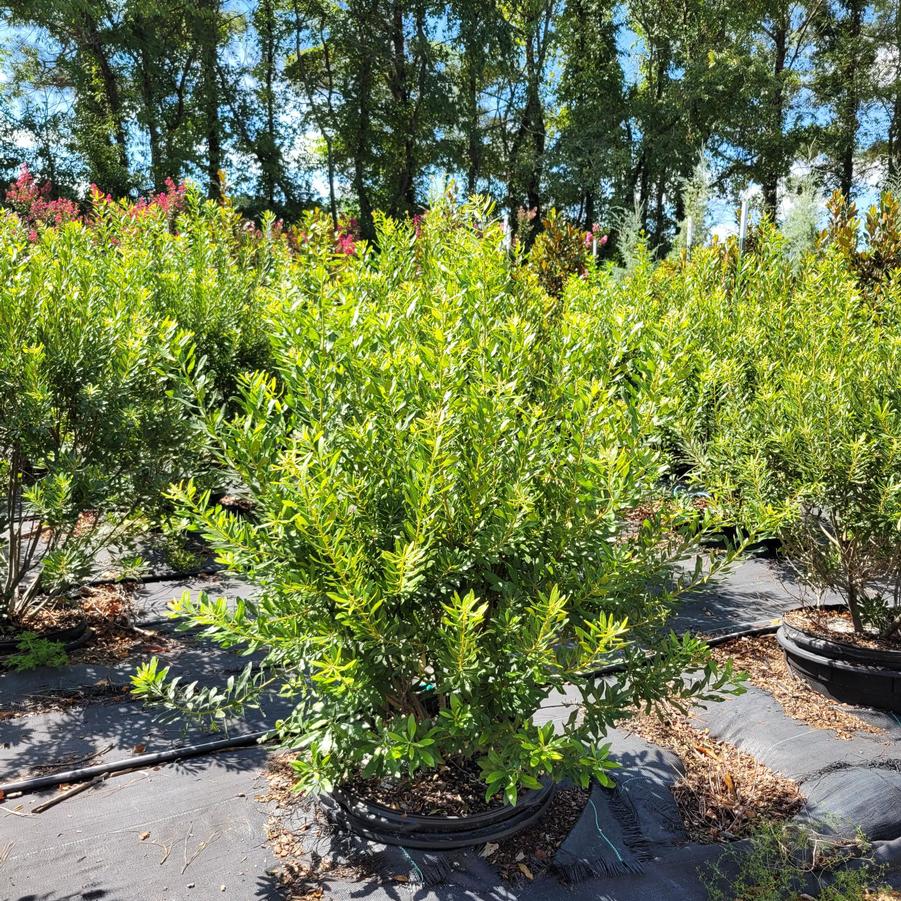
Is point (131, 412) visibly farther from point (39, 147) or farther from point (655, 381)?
point (39, 147)

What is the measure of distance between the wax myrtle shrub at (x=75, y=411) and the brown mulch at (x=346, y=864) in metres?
1.54

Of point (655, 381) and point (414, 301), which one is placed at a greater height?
point (414, 301)

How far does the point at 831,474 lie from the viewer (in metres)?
3.16

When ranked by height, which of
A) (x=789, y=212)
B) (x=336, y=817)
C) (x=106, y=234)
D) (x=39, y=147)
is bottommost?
(x=336, y=817)

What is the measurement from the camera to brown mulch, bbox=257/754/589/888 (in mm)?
2104

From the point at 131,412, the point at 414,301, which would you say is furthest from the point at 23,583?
the point at 414,301

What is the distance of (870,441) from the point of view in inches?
122

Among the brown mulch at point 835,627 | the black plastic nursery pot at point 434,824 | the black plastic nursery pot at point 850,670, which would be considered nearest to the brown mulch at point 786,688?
the black plastic nursery pot at point 850,670

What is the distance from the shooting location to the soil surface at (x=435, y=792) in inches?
87.2

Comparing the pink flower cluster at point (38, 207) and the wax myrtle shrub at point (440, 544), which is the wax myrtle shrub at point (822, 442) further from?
the pink flower cluster at point (38, 207)

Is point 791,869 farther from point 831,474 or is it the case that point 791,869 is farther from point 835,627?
point 835,627

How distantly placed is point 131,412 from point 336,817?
1.88 m

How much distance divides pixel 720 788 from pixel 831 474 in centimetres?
142

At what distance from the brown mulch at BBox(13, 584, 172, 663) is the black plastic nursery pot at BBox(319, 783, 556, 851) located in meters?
1.84
